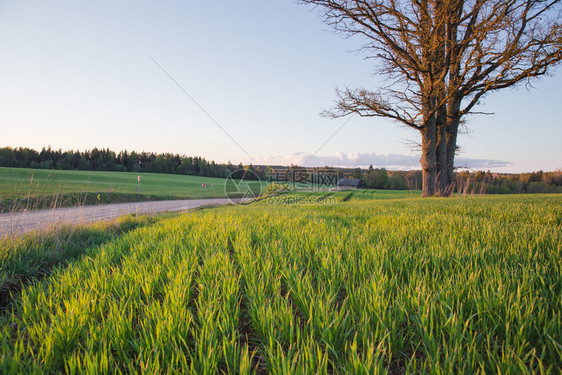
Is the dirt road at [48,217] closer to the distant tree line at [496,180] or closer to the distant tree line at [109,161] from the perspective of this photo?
the distant tree line at [496,180]

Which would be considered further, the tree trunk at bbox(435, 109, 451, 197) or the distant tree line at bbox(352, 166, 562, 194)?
the distant tree line at bbox(352, 166, 562, 194)

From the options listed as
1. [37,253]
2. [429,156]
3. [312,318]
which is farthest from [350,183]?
[312,318]

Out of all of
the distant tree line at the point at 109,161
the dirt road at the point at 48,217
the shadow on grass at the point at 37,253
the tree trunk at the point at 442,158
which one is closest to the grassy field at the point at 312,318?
the shadow on grass at the point at 37,253

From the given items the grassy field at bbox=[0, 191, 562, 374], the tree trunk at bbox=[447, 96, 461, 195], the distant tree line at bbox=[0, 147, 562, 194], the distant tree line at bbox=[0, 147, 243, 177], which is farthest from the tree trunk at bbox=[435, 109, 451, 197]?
the distant tree line at bbox=[0, 147, 243, 177]

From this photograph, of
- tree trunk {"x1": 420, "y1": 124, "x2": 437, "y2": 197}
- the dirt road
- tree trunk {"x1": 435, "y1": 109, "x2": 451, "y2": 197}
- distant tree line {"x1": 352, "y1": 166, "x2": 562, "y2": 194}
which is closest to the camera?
the dirt road

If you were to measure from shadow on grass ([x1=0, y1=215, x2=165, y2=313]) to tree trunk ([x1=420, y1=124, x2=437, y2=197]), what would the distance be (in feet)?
52.4

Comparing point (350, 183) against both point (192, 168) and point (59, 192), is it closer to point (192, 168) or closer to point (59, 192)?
point (59, 192)

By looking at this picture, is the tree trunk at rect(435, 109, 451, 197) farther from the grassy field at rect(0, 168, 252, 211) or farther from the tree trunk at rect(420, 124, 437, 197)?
the grassy field at rect(0, 168, 252, 211)

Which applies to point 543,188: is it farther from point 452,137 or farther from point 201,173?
point 201,173

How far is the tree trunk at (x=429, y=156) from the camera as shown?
14453 millimetres

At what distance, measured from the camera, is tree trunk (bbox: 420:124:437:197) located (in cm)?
1445

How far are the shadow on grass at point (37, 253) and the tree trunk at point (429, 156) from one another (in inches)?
629

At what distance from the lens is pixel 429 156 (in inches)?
576

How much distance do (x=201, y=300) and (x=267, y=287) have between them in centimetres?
60
